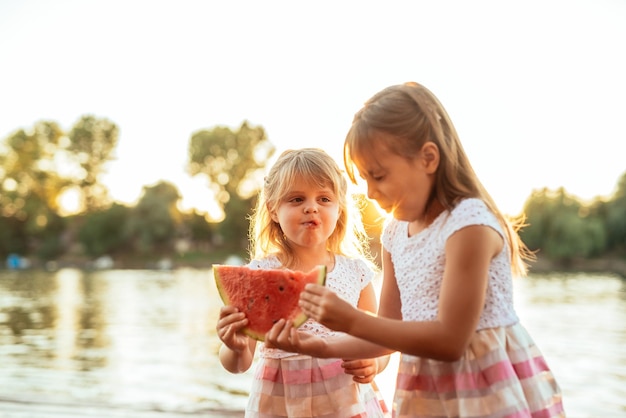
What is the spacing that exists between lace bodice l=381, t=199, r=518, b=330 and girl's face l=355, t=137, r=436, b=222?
100 mm

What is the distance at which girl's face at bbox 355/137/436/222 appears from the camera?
1931 millimetres

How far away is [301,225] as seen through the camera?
107 inches

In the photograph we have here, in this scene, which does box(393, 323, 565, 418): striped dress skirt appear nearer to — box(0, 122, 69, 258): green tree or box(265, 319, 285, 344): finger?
box(265, 319, 285, 344): finger

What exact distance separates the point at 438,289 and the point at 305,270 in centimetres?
93

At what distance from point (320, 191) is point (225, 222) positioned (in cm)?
5251

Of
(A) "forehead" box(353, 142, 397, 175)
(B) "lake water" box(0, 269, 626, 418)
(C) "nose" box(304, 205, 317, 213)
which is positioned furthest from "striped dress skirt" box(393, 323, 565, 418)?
(B) "lake water" box(0, 269, 626, 418)

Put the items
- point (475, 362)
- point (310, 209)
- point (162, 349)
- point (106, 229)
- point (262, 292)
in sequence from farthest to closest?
point (106, 229), point (162, 349), point (310, 209), point (262, 292), point (475, 362)

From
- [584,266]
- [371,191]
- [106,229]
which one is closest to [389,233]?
[371,191]

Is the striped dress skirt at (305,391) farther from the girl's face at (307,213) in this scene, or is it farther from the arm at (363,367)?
the girl's face at (307,213)

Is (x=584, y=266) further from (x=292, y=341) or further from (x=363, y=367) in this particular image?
(x=292, y=341)

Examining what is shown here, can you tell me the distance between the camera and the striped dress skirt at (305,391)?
258cm

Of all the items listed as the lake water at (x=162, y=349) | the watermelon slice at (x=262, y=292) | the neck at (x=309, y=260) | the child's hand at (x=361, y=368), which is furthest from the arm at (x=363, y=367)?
the lake water at (x=162, y=349)

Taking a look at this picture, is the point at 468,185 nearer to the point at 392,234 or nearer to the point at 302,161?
the point at 392,234

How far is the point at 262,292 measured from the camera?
2514 mm
